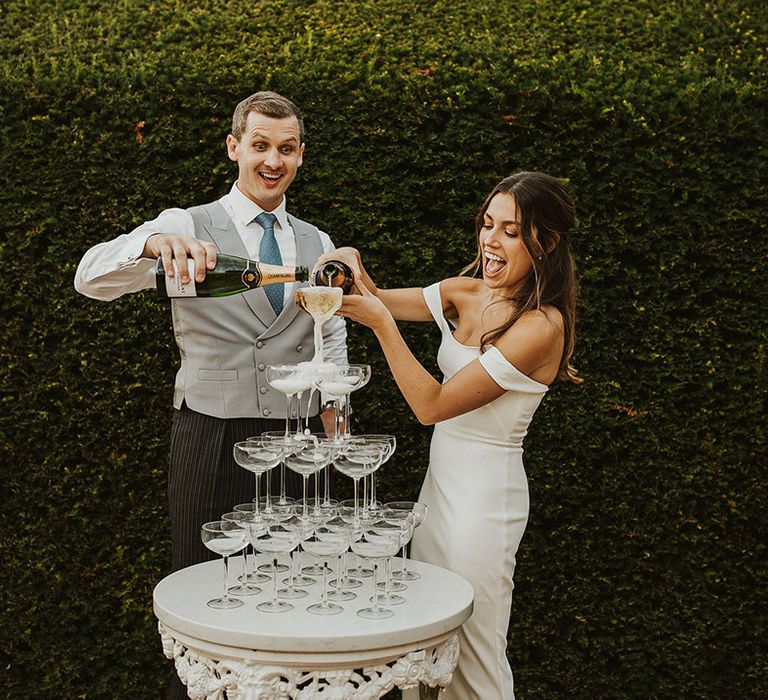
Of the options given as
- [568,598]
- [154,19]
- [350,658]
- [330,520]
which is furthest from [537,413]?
[154,19]

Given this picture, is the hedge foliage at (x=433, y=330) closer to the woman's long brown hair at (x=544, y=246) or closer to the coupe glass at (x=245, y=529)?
the woman's long brown hair at (x=544, y=246)

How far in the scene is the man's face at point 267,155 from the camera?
301 centimetres

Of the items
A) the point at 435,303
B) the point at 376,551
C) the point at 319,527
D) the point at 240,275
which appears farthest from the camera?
the point at 435,303

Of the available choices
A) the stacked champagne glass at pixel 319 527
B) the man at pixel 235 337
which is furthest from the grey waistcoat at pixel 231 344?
the stacked champagne glass at pixel 319 527

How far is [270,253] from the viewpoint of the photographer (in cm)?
311

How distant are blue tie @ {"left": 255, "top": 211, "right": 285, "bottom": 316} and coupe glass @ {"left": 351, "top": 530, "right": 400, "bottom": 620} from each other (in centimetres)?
103

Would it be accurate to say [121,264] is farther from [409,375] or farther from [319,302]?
[409,375]

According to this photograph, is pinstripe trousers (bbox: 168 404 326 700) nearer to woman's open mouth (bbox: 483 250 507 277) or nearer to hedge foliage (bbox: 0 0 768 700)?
hedge foliage (bbox: 0 0 768 700)

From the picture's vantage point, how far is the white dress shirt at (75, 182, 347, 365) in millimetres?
2775

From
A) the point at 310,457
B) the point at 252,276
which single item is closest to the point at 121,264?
the point at 252,276

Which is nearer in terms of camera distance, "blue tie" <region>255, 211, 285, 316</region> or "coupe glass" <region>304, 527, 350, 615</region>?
"coupe glass" <region>304, 527, 350, 615</region>

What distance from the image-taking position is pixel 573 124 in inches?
150

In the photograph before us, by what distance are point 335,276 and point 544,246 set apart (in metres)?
0.71

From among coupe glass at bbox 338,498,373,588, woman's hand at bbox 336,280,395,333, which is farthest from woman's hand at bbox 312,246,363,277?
coupe glass at bbox 338,498,373,588
